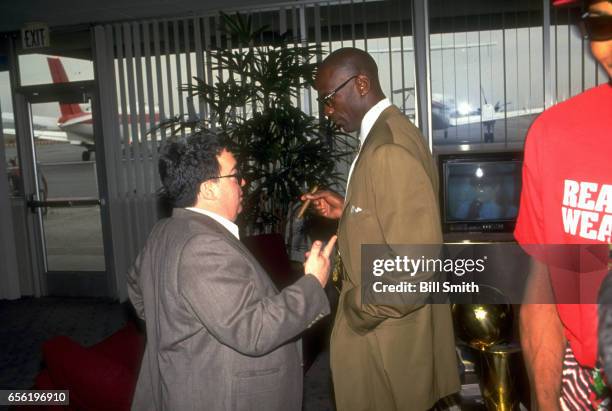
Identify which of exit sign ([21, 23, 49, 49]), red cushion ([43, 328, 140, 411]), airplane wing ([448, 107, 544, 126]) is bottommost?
red cushion ([43, 328, 140, 411])

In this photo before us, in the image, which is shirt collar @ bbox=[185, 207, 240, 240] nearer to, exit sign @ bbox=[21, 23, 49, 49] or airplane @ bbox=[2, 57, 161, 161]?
airplane @ bbox=[2, 57, 161, 161]

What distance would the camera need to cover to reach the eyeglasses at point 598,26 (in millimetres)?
871

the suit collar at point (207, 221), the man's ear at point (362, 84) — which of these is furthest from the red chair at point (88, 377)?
the man's ear at point (362, 84)

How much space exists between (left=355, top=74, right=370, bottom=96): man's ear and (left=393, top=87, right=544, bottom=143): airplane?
289cm

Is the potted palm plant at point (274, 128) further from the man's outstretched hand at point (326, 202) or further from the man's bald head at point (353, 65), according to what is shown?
the man's bald head at point (353, 65)

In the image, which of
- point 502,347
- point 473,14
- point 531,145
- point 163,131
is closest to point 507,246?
point 502,347

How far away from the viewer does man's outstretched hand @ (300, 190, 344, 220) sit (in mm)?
2374

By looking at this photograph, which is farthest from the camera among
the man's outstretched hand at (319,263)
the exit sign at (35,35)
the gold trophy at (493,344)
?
the exit sign at (35,35)

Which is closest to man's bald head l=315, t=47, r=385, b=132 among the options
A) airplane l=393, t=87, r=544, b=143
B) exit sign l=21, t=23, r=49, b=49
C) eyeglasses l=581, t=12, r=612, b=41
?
eyeglasses l=581, t=12, r=612, b=41

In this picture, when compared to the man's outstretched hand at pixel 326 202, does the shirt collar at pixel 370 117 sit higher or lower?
higher

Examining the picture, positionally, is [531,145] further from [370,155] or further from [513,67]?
[513,67]

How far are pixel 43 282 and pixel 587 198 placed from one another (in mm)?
6732

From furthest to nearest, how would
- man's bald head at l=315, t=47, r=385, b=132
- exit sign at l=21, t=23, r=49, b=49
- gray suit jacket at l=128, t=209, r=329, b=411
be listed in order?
exit sign at l=21, t=23, r=49, b=49, man's bald head at l=315, t=47, r=385, b=132, gray suit jacket at l=128, t=209, r=329, b=411

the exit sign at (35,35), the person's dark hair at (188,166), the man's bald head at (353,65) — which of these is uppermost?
the exit sign at (35,35)
